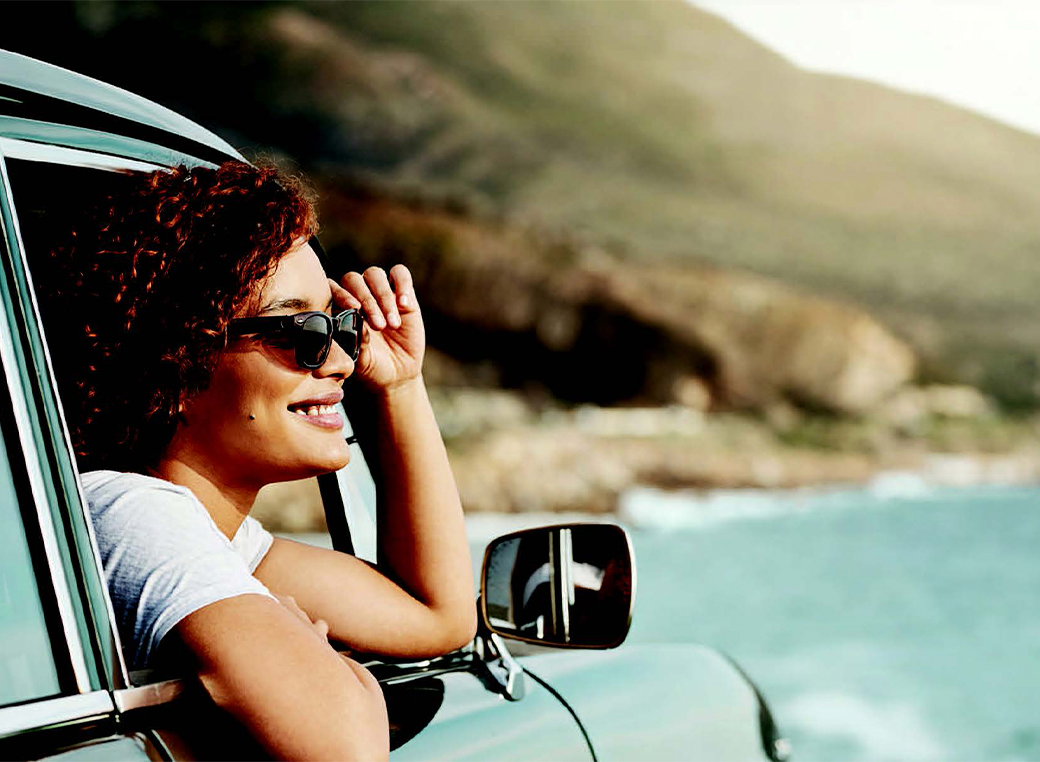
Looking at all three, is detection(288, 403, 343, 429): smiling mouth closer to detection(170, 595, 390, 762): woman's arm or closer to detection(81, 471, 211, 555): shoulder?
detection(81, 471, 211, 555): shoulder

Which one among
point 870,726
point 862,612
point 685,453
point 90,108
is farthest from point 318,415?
point 685,453

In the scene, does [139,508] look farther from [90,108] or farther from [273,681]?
[90,108]

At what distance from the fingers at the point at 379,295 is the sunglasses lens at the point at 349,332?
0.09 meters

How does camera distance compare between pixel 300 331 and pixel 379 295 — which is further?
pixel 379 295

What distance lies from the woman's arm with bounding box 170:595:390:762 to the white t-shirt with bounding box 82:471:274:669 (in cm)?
2

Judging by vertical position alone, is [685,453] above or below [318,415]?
below

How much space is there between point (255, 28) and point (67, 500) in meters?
98.5

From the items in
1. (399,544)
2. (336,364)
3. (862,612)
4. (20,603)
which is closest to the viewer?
(20,603)

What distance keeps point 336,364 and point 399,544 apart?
34 centimetres

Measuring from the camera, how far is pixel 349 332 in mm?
1444

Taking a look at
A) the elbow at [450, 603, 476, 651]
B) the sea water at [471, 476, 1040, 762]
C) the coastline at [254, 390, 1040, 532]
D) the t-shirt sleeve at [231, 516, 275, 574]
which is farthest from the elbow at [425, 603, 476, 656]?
the coastline at [254, 390, 1040, 532]

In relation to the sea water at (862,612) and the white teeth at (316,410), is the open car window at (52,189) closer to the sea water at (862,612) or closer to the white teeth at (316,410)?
the white teeth at (316,410)

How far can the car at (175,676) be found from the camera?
40.8 inches

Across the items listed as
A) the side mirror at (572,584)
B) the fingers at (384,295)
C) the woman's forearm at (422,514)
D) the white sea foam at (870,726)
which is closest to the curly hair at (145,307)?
the fingers at (384,295)
